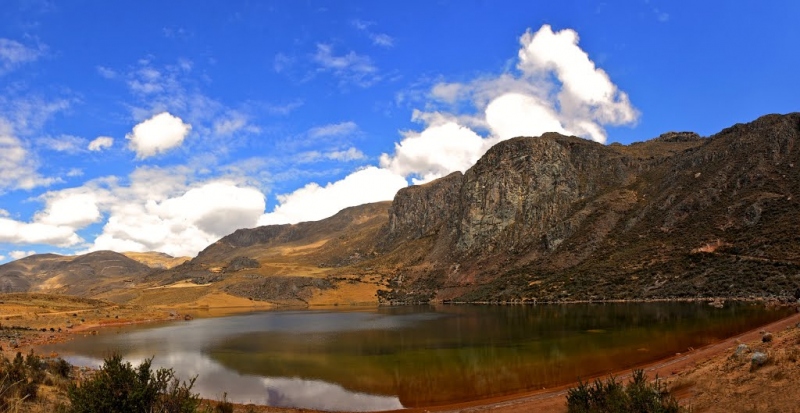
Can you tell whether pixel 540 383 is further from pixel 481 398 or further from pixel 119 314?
pixel 119 314

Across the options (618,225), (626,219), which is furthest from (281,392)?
(626,219)

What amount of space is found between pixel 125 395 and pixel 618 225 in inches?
4829

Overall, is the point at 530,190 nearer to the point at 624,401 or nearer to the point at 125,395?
the point at 624,401

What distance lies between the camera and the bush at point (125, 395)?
10680 mm

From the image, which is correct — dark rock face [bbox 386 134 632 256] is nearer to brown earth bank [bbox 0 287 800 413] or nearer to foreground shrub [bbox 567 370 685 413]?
brown earth bank [bbox 0 287 800 413]

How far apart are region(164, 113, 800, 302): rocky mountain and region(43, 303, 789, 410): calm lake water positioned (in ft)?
101

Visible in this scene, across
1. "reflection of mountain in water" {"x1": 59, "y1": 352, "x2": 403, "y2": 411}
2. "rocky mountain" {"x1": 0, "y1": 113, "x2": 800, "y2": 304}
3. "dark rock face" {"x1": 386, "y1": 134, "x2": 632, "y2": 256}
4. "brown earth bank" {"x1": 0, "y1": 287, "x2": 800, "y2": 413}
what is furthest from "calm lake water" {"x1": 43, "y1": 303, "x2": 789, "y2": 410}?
"dark rock face" {"x1": 386, "y1": 134, "x2": 632, "y2": 256}

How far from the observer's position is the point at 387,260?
19525 cm

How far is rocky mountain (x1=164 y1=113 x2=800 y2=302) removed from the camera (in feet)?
256

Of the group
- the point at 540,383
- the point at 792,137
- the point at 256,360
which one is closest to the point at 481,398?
the point at 540,383

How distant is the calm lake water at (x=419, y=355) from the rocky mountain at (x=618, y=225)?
30.7 metres

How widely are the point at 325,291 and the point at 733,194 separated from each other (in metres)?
121

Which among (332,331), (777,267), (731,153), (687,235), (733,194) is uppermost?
(731,153)

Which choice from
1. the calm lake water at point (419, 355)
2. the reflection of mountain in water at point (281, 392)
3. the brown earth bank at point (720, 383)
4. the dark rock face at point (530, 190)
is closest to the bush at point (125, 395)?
the brown earth bank at point (720, 383)
